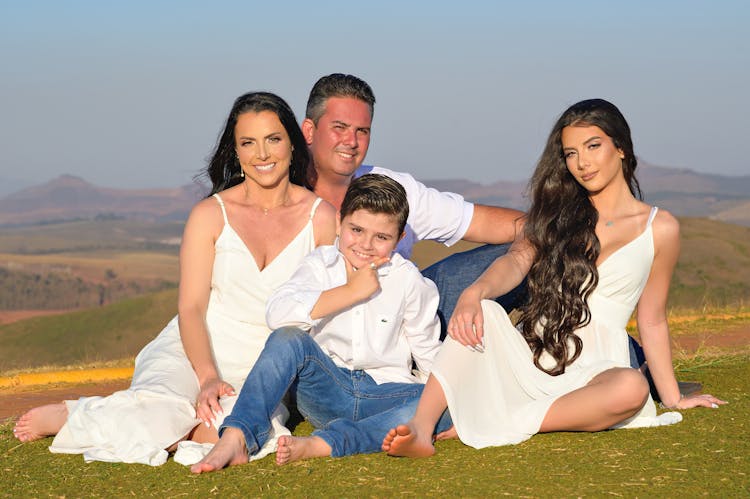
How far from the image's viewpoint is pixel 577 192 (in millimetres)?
5000

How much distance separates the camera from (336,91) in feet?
19.6

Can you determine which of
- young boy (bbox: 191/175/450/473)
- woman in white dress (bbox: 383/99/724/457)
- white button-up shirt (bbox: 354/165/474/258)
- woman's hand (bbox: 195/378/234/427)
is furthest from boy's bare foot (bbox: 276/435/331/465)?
white button-up shirt (bbox: 354/165/474/258)

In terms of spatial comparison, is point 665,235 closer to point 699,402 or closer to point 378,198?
point 699,402

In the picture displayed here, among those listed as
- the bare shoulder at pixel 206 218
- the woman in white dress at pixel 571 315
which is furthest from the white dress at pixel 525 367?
the bare shoulder at pixel 206 218

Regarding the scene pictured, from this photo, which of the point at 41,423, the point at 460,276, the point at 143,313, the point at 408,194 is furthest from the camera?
the point at 143,313

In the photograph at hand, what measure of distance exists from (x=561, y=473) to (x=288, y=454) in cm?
114

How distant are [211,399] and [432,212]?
7.27ft

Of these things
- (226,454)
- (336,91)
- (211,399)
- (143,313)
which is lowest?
(143,313)

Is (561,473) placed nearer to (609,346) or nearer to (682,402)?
(609,346)

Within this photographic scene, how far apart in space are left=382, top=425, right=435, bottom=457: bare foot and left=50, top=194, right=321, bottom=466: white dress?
607mm

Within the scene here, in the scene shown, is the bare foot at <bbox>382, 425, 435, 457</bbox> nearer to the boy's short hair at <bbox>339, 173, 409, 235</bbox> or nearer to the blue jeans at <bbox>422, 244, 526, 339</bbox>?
the boy's short hair at <bbox>339, 173, 409, 235</bbox>

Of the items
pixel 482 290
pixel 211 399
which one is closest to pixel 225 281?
pixel 211 399

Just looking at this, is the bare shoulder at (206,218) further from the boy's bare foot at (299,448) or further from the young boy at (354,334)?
the boy's bare foot at (299,448)

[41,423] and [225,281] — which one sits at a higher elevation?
[225,281]
